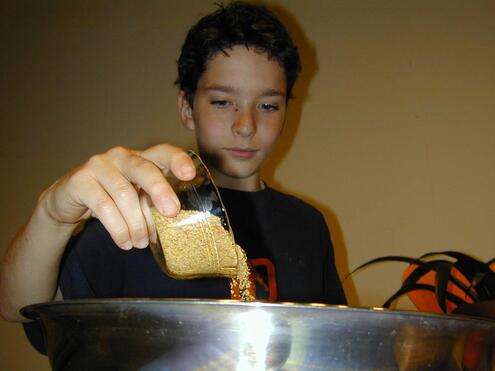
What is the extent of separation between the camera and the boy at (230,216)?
0.42 m

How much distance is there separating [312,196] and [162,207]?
804mm

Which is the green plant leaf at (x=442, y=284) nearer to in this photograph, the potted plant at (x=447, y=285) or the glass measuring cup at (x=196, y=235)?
the potted plant at (x=447, y=285)

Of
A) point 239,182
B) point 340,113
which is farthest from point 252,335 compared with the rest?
point 340,113

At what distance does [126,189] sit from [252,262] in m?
0.33

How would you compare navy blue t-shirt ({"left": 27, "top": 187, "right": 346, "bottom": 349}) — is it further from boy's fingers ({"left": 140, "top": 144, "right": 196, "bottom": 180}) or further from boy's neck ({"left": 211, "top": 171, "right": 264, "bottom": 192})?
boy's fingers ({"left": 140, "top": 144, "right": 196, "bottom": 180})

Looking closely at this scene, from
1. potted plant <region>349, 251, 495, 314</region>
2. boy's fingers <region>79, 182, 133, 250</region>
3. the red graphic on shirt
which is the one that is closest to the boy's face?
the red graphic on shirt

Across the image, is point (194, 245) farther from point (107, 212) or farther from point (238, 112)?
point (238, 112)

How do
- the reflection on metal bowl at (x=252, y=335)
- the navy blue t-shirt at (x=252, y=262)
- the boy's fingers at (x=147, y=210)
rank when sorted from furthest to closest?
the navy blue t-shirt at (x=252, y=262) < the boy's fingers at (x=147, y=210) < the reflection on metal bowl at (x=252, y=335)

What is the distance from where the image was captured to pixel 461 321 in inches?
9.8

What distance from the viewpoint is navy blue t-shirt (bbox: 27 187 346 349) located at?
50 cm

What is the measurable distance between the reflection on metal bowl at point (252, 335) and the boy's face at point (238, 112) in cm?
42

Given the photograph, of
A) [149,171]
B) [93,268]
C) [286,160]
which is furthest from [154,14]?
[149,171]

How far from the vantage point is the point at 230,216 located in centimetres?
68

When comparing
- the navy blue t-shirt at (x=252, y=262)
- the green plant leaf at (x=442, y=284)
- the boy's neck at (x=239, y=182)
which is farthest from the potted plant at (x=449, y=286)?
the boy's neck at (x=239, y=182)
